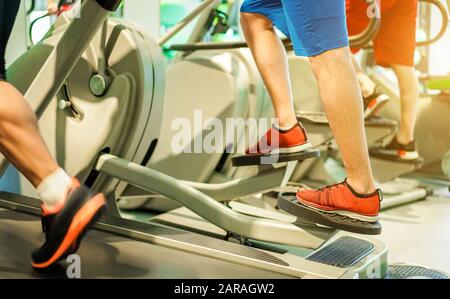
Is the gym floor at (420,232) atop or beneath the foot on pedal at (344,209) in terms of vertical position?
beneath

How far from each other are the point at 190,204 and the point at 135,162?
36 cm

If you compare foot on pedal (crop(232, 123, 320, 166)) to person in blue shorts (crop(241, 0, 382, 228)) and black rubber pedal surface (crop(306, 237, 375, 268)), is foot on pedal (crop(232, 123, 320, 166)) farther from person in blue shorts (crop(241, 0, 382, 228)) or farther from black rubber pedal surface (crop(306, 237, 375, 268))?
black rubber pedal surface (crop(306, 237, 375, 268))

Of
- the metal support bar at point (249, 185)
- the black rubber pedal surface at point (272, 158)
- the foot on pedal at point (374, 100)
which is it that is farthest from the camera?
the foot on pedal at point (374, 100)

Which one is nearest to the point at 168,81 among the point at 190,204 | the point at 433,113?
the point at 190,204

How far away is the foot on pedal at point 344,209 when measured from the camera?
1.60m

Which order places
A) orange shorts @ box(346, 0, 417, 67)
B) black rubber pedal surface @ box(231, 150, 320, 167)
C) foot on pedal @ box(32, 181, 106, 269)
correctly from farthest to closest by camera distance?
orange shorts @ box(346, 0, 417, 67) → black rubber pedal surface @ box(231, 150, 320, 167) → foot on pedal @ box(32, 181, 106, 269)

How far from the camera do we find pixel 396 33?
3.04 metres

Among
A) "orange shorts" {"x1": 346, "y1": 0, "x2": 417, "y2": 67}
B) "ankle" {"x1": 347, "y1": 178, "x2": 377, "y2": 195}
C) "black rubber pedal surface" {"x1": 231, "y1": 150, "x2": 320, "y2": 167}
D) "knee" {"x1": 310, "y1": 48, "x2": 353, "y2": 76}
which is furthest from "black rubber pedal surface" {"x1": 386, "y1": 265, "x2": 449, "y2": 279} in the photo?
"orange shorts" {"x1": 346, "y1": 0, "x2": 417, "y2": 67}

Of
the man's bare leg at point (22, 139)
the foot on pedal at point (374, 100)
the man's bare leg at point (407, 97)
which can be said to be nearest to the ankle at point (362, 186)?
the man's bare leg at point (22, 139)

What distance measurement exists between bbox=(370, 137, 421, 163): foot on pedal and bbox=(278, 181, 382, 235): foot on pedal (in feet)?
5.38

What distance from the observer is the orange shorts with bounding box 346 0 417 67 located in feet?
9.66

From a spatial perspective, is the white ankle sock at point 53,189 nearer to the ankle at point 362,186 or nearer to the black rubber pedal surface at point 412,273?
the ankle at point 362,186

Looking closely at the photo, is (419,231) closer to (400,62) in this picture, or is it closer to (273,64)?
(400,62)

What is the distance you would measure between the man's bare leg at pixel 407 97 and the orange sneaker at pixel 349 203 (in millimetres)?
1650
